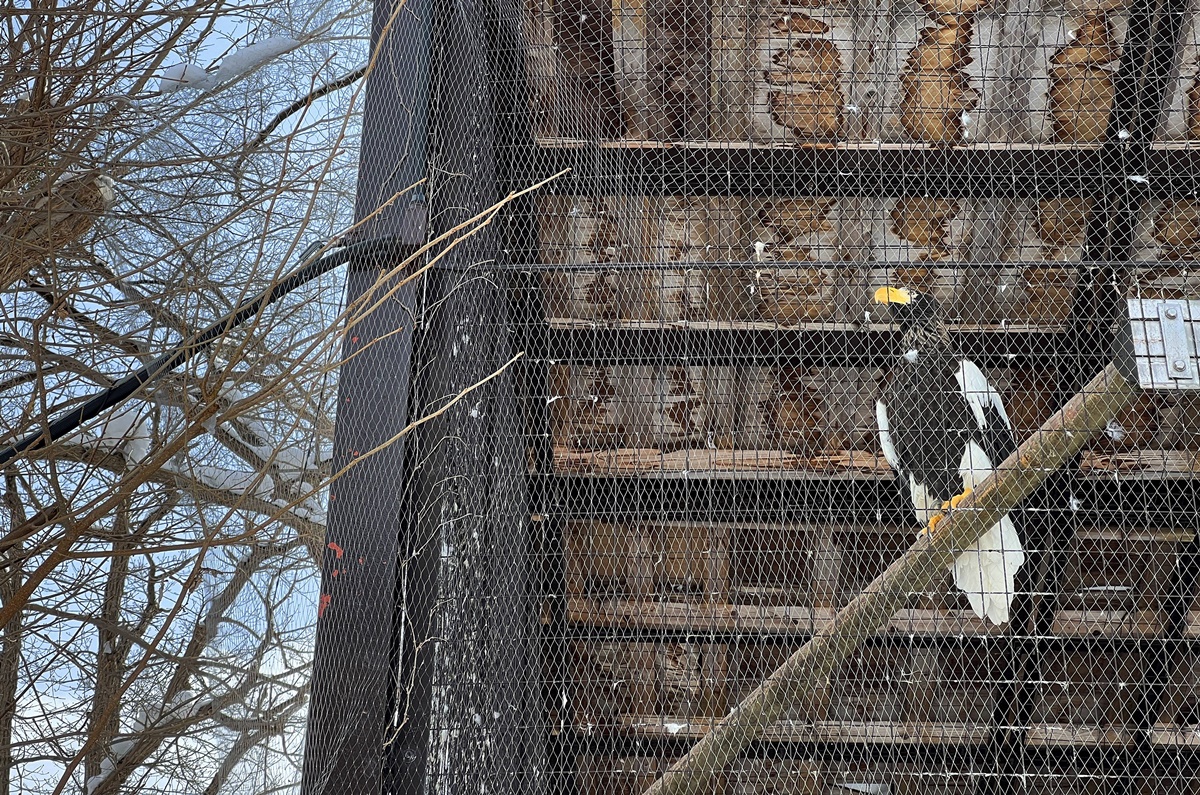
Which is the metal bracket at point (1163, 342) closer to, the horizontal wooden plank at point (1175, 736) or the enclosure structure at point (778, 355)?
the enclosure structure at point (778, 355)

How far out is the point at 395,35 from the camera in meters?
1.46

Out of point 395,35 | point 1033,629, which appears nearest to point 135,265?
point 395,35

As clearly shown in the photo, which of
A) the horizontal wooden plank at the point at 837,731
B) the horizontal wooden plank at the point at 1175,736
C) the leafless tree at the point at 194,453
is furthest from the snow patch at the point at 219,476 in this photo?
the horizontal wooden plank at the point at 1175,736

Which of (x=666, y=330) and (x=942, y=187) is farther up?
(x=942, y=187)

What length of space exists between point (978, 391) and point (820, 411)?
0.98ft

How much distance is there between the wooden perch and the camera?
148 centimetres

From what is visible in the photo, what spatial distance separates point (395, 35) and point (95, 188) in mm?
714

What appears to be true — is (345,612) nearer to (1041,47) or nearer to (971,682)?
(971,682)

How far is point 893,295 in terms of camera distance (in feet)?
5.79

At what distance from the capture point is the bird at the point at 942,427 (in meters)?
1.81

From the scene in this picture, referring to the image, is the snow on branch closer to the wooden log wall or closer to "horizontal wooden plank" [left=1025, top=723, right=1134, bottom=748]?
the wooden log wall

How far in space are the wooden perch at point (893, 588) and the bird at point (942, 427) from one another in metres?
0.23

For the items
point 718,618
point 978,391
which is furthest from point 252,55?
point 978,391

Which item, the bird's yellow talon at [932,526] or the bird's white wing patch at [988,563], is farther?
the bird's white wing patch at [988,563]
